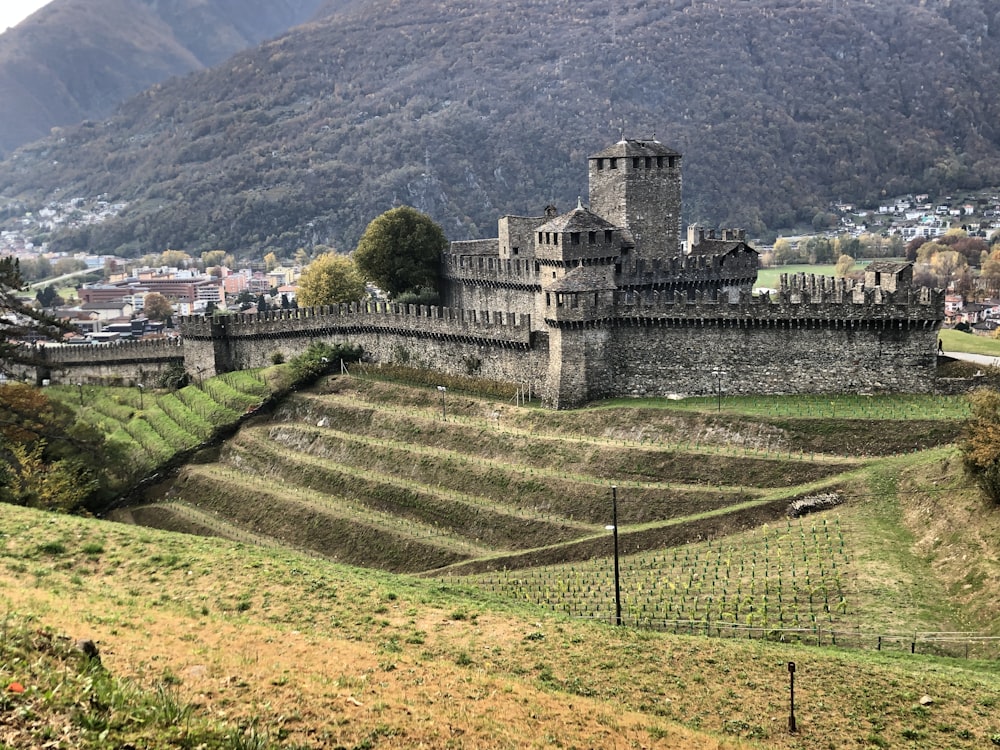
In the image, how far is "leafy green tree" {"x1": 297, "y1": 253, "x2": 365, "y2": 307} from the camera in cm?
7344

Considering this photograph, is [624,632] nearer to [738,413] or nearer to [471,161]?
[738,413]

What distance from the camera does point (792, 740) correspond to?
74.7ft

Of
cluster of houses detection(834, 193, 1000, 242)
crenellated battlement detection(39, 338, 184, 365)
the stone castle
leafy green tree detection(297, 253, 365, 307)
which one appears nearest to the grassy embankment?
the stone castle

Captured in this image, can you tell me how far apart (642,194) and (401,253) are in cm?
1644

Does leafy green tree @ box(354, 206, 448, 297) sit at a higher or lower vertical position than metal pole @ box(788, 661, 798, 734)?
higher

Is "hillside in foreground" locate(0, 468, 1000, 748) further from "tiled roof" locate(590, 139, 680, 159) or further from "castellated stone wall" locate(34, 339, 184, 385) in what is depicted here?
"castellated stone wall" locate(34, 339, 184, 385)

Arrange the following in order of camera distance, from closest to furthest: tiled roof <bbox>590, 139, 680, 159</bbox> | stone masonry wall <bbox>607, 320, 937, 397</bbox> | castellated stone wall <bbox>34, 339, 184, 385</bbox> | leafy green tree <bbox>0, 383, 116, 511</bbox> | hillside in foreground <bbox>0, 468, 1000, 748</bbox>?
1. hillside in foreground <bbox>0, 468, 1000, 748</bbox>
2. stone masonry wall <bbox>607, 320, 937, 397</bbox>
3. leafy green tree <bbox>0, 383, 116, 511</bbox>
4. tiled roof <bbox>590, 139, 680, 159</bbox>
5. castellated stone wall <bbox>34, 339, 184, 385</bbox>

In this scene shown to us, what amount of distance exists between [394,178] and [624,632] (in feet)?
506

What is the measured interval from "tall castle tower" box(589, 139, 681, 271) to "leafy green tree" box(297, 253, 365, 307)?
64.3 feet

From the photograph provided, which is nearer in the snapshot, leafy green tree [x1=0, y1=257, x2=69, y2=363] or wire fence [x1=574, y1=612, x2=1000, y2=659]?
wire fence [x1=574, y1=612, x2=1000, y2=659]

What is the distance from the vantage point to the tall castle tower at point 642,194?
56.9 meters

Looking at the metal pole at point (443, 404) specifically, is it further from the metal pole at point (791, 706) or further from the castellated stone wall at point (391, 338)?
the metal pole at point (791, 706)

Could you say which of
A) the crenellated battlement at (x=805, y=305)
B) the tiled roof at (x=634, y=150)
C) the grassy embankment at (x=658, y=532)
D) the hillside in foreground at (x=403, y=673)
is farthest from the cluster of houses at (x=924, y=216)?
the hillside in foreground at (x=403, y=673)

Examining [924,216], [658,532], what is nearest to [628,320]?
[658,532]
